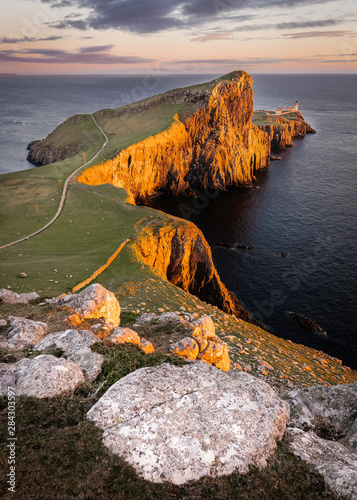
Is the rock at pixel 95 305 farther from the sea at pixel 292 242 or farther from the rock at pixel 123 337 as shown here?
the sea at pixel 292 242

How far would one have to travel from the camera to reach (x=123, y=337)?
763 inches

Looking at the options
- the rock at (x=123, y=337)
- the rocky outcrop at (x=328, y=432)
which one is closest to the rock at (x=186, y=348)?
the rock at (x=123, y=337)

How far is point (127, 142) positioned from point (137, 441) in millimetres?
91446

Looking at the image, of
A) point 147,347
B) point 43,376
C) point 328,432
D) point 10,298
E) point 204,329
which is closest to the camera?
point 43,376

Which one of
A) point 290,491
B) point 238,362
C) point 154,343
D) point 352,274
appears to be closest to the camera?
point 290,491

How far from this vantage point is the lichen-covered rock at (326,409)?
14.7 metres

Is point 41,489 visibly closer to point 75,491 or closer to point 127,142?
point 75,491

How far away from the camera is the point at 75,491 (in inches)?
383

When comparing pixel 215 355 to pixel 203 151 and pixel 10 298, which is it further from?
pixel 203 151

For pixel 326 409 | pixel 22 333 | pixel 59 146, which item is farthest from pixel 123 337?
pixel 59 146

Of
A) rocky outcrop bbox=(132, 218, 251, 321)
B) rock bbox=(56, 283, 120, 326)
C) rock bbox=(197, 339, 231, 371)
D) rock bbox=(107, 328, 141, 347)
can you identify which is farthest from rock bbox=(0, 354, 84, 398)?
rocky outcrop bbox=(132, 218, 251, 321)

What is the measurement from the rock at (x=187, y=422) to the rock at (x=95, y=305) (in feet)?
28.5

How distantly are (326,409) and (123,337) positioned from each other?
1218cm

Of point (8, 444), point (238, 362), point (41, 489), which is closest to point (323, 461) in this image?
point (41, 489)
